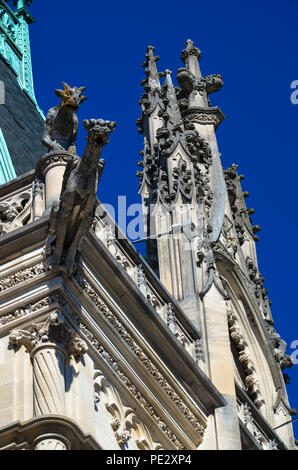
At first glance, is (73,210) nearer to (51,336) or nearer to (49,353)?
(51,336)

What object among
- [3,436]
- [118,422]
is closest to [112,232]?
[118,422]

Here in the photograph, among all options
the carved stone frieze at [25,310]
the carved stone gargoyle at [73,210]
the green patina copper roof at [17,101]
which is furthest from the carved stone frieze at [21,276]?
the green patina copper roof at [17,101]

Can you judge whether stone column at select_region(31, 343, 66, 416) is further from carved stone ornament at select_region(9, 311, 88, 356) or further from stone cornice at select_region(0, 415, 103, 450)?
stone cornice at select_region(0, 415, 103, 450)

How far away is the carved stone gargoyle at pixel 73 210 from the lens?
18953 millimetres

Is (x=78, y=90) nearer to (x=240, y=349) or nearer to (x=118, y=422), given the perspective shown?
(x=118, y=422)

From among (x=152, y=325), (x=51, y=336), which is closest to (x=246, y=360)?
(x=152, y=325)

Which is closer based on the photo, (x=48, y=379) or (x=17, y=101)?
(x=48, y=379)

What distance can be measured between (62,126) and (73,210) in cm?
213

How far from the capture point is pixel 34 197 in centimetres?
2072

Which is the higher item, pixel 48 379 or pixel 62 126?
pixel 62 126

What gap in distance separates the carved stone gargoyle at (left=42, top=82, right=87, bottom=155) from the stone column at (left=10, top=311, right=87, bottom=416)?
2.71 metres

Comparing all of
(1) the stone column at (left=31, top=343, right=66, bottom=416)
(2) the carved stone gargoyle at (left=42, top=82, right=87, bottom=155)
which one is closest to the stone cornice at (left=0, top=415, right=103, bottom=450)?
(1) the stone column at (left=31, top=343, right=66, bottom=416)

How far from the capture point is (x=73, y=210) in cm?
1920
